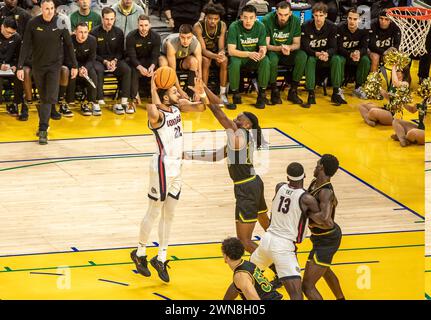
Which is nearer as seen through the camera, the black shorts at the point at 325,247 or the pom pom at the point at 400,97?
the black shorts at the point at 325,247

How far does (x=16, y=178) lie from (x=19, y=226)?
211cm

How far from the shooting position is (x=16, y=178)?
16.2 meters

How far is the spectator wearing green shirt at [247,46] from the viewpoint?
66.0ft

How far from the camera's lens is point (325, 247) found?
1139cm

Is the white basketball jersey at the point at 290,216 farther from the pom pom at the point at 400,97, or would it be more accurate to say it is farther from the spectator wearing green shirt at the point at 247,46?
the spectator wearing green shirt at the point at 247,46

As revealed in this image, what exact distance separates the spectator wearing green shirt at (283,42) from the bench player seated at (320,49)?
136 millimetres

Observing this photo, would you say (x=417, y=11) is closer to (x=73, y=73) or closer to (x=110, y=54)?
(x=110, y=54)

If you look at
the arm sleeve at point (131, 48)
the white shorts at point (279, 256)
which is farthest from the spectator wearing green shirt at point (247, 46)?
the white shorts at point (279, 256)

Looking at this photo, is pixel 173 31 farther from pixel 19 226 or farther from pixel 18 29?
pixel 19 226

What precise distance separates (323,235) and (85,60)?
920 cm

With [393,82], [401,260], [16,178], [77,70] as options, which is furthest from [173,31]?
[401,260]

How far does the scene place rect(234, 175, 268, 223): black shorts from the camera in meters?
12.4

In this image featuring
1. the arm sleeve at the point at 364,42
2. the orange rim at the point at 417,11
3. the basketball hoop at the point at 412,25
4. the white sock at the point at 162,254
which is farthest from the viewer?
the arm sleeve at the point at 364,42

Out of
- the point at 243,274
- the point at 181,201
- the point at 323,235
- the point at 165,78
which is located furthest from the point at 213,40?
the point at 243,274
